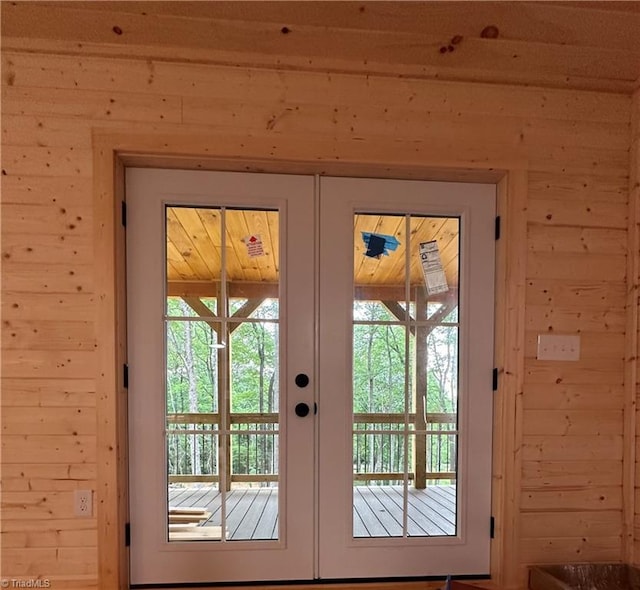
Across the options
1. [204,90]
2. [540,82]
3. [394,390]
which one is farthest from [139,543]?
[540,82]

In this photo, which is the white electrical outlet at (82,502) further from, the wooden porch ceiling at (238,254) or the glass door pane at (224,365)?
the wooden porch ceiling at (238,254)

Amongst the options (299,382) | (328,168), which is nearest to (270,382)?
(299,382)


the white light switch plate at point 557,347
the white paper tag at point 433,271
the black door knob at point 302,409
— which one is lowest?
the black door knob at point 302,409

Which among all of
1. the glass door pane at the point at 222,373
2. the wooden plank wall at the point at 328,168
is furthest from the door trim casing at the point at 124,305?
the glass door pane at the point at 222,373

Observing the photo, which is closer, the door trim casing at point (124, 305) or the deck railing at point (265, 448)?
the door trim casing at point (124, 305)

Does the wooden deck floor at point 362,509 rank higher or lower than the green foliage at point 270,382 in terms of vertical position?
lower

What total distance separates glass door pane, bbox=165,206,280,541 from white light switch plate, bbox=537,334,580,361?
3.97ft

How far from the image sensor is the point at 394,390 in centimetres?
161

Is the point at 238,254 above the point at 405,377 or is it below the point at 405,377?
above

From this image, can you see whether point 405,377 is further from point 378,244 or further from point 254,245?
point 254,245

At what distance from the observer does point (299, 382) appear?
1540 mm

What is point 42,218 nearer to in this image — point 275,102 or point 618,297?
point 275,102

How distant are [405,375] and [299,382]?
502 millimetres

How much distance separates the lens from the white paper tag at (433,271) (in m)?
1.63
